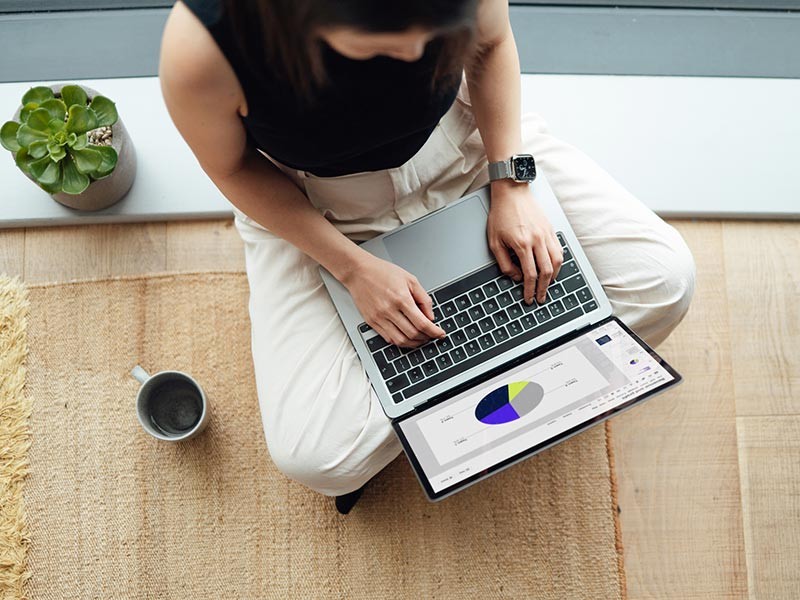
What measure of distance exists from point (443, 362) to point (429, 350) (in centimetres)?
3

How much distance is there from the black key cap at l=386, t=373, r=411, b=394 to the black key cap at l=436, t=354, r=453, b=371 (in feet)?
0.16

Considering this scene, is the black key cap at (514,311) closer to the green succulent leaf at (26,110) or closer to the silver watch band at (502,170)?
the silver watch band at (502,170)

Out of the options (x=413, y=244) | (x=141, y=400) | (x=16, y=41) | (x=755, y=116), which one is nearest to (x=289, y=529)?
(x=141, y=400)

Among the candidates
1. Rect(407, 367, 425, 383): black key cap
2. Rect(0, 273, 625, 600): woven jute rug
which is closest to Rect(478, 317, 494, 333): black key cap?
Rect(407, 367, 425, 383): black key cap

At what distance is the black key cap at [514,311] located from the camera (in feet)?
3.24

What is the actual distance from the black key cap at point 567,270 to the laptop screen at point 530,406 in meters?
0.09

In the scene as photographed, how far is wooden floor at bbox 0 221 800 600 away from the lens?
4.18 ft

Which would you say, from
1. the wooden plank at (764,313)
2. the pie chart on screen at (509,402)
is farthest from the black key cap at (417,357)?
the wooden plank at (764,313)

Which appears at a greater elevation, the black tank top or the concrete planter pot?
the black tank top

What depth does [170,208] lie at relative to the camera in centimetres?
134

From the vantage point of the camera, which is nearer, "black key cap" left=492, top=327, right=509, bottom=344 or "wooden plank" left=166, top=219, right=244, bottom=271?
"black key cap" left=492, top=327, right=509, bottom=344

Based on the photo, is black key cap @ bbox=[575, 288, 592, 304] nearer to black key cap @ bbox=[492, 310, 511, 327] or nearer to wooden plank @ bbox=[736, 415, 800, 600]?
black key cap @ bbox=[492, 310, 511, 327]

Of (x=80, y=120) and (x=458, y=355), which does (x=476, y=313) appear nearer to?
(x=458, y=355)

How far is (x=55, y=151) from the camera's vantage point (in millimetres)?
1117
